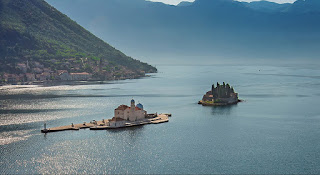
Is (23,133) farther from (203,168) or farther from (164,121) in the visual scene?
(203,168)

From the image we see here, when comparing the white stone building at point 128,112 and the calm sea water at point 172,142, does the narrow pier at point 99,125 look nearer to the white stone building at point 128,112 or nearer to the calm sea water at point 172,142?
the white stone building at point 128,112

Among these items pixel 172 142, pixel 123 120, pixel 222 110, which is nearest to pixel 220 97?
pixel 222 110

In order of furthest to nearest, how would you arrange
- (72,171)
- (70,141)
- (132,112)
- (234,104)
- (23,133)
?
1. (234,104)
2. (132,112)
3. (23,133)
4. (70,141)
5. (72,171)

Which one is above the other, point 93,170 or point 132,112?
point 132,112

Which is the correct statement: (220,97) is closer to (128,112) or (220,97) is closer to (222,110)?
(222,110)

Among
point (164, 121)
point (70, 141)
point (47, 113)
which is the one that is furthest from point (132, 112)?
point (47, 113)

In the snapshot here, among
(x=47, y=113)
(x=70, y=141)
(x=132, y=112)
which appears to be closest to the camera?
(x=70, y=141)

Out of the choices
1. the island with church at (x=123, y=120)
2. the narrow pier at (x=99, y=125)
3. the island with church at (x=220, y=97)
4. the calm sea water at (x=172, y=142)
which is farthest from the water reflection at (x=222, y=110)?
the narrow pier at (x=99, y=125)

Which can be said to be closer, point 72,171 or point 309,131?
point 72,171

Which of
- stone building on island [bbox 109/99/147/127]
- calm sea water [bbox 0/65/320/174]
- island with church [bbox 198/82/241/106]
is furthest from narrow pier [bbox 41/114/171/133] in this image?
island with church [bbox 198/82/241/106]
